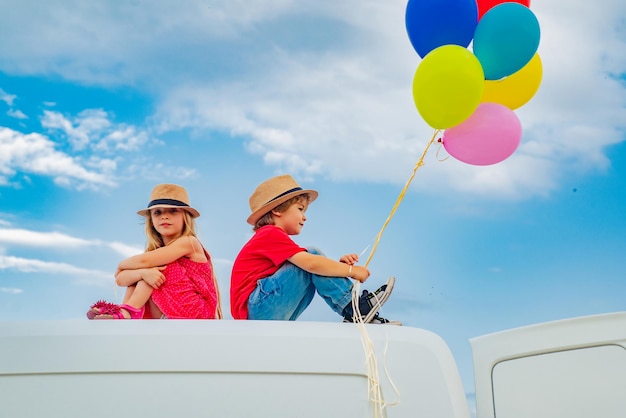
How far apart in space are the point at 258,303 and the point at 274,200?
0.69m

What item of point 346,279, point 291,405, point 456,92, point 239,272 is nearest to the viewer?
point 291,405

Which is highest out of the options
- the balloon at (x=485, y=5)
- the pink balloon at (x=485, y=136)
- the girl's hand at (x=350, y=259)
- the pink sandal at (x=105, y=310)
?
the balloon at (x=485, y=5)

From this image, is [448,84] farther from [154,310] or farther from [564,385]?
[154,310]

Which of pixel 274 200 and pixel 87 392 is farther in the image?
pixel 274 200

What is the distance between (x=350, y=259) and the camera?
369 centimetres

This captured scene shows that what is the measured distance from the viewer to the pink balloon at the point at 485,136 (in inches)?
146

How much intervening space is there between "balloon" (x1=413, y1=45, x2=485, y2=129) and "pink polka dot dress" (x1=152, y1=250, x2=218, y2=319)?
1829 mm

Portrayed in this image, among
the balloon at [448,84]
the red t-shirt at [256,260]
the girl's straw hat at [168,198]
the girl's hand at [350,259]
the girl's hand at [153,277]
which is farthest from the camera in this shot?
the girl's straw hat at [168,198]

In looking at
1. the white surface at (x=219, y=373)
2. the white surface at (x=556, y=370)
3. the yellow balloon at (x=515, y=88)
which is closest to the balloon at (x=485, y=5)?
the yellow balloon at (x=515, y=88)

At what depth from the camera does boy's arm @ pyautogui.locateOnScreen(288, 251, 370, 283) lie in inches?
141

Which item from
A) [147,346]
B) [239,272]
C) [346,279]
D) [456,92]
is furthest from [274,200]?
[147,346]

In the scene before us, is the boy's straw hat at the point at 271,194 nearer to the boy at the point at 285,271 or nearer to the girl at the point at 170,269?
the boy at the point at 285,271

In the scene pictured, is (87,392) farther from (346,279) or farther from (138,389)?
(346,279)

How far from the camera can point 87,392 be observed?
2.04 meters
